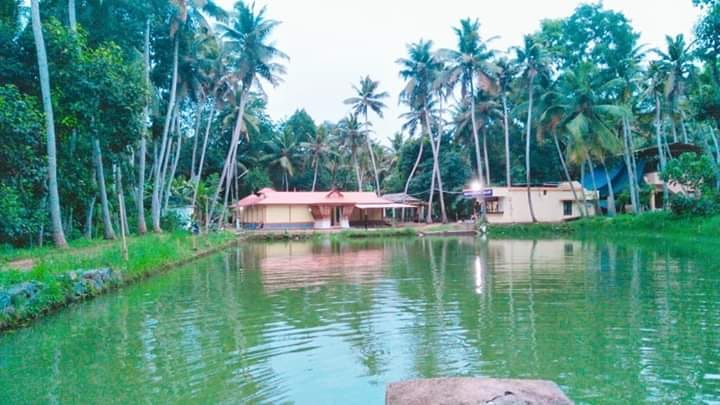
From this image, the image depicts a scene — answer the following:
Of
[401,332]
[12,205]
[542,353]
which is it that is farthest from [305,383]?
[12,205]

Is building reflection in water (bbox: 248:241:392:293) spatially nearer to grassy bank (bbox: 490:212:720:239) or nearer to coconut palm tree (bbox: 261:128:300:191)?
grassy bank (bbox: 490:212:720:239)

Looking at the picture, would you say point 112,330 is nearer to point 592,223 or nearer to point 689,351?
point 689,351

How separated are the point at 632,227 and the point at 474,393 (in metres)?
27.8

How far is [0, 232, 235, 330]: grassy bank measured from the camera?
913cm

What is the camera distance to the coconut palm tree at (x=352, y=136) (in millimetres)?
45500

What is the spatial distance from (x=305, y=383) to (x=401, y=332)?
2434mm

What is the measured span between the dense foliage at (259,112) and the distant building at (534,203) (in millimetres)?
1958

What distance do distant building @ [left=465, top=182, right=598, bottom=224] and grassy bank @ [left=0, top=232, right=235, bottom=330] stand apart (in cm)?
2415

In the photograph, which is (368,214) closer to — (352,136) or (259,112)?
(352,136)

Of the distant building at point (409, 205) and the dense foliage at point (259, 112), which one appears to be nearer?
the dense foliage at point (259, 112)

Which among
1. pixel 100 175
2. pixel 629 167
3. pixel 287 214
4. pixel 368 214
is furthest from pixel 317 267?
pixel 368 214

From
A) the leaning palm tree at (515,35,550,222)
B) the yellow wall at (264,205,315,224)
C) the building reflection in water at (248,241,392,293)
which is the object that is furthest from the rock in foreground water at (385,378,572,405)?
the yellow wall at (264,205,315,224)

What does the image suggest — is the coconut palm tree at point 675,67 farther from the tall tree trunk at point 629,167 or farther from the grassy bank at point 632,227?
the grassy bank at point 632,227

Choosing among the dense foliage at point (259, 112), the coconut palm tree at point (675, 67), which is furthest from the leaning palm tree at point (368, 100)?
the coconut palm tree at point (675, 67)
